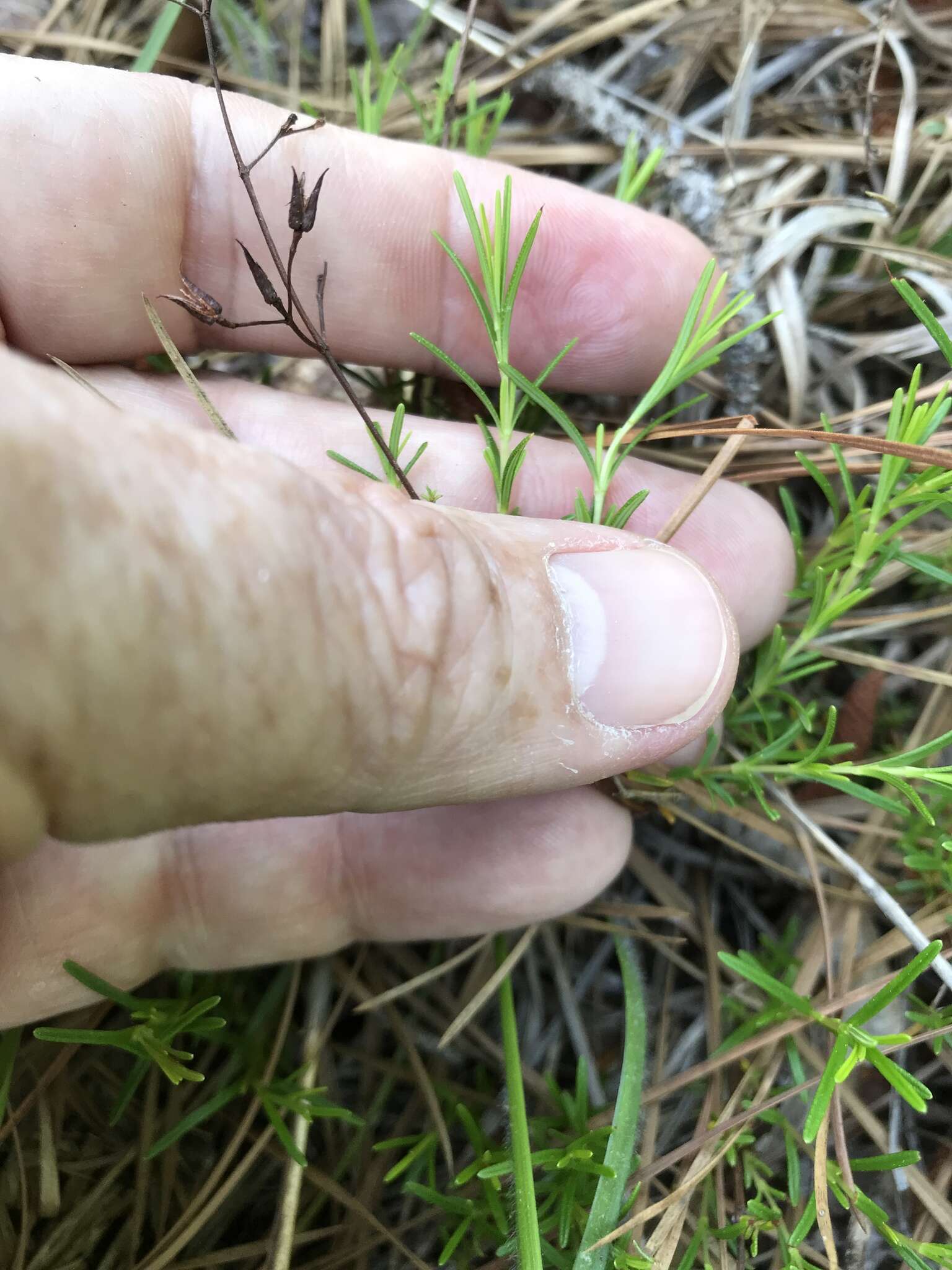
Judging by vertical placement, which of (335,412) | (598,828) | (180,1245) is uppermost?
(335,412)

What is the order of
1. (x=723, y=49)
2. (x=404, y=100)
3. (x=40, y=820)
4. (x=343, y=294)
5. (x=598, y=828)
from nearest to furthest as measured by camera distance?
(x=40, y=820), (x=598, y=828), (x=343, y=294), (x=723, y=49), (x=404, y=100)

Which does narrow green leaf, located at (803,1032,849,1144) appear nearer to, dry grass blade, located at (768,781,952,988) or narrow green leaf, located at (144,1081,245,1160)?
dry grass blade, located at (768,781,952,988)

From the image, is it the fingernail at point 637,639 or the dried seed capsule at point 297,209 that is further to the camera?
the fingernail at point 637,639

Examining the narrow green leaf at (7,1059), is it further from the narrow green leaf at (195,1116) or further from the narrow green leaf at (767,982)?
the narrow green leaf at (767,982)

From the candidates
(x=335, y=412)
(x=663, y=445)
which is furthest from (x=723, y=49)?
(x=335, y=412)

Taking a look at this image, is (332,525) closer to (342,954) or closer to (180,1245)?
(342,954)

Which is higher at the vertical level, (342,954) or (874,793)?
(874,793)

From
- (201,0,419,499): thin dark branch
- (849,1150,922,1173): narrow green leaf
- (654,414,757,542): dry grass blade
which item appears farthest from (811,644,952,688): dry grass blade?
(201,0,419,499): thin dark branch

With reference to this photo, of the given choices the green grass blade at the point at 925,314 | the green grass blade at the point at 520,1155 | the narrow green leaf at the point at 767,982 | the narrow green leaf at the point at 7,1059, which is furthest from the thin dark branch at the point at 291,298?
the narrow green leaf at the point at 7,1059
